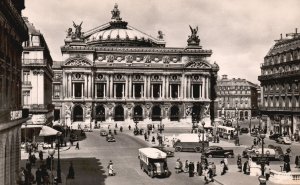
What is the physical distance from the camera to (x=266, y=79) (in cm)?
8712

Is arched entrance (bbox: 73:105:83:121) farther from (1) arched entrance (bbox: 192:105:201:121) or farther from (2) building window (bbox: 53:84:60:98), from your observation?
(2) building window (bbox: 53:84:60:98)

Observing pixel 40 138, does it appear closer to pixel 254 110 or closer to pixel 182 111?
pixel 182 111

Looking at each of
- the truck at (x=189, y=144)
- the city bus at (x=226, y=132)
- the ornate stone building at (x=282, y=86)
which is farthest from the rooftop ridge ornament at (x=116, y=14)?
the truck at (x=189, y=144)

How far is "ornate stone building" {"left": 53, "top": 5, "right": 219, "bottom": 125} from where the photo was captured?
108875 millimetres

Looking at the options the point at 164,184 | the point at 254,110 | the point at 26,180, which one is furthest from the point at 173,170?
the point at 254,110

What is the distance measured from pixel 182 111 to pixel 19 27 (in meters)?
84.3

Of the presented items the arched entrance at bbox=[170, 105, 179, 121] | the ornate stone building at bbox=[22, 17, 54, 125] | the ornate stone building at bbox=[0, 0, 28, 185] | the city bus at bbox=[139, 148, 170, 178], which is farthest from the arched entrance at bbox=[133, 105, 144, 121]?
the ornate stone building at bbox=[0, 0, 28, 185]

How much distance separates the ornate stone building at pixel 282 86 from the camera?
249ft

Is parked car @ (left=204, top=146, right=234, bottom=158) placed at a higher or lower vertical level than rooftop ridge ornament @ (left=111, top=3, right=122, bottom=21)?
lower

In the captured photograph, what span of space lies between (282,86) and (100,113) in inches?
1803

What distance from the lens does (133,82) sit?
11262 cm

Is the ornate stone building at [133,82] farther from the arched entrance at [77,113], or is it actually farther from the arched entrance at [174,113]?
the arched entrance at [174,113]

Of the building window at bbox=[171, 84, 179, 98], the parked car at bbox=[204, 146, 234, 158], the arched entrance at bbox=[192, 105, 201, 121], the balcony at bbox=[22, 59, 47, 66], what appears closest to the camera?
the parked car at bbox=[204, 146, 234, 158]

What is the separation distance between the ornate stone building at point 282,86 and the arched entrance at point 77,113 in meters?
42.4
